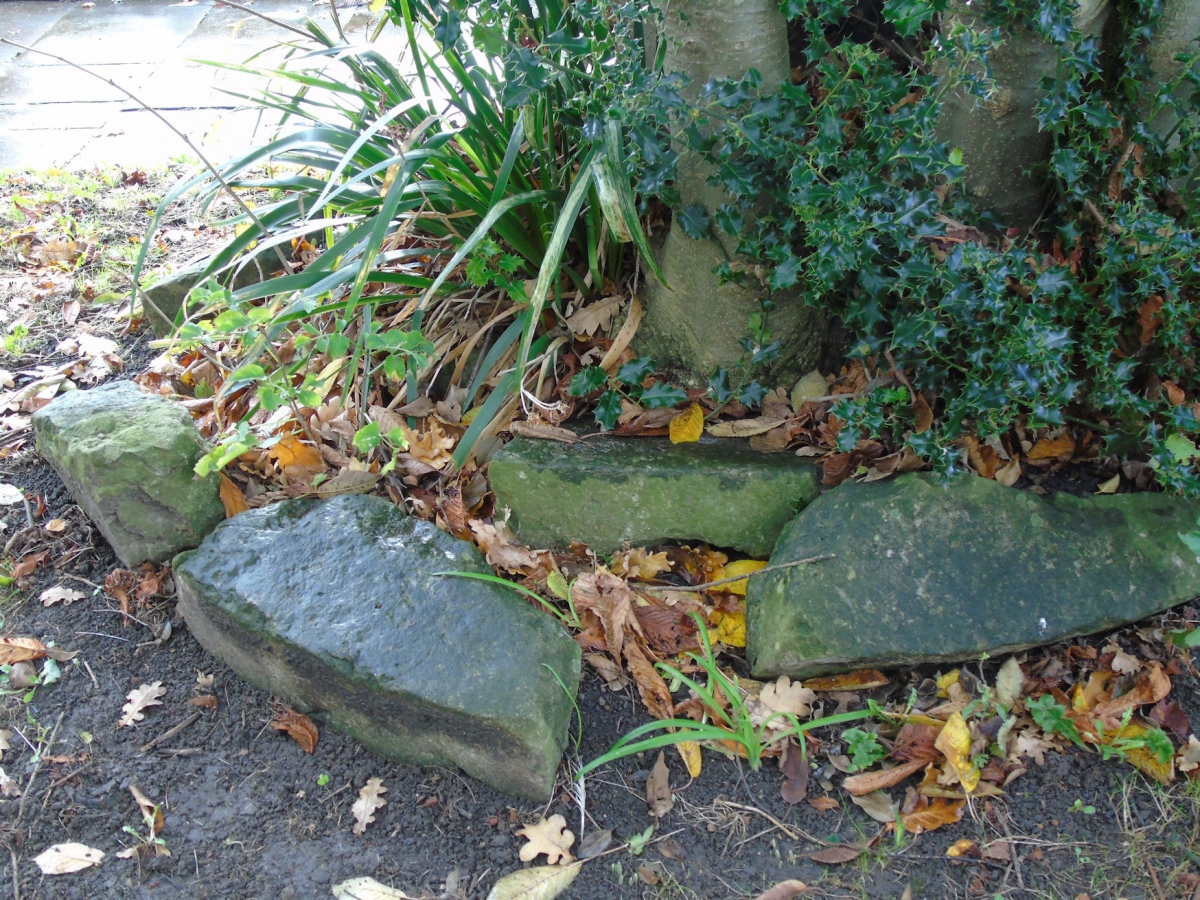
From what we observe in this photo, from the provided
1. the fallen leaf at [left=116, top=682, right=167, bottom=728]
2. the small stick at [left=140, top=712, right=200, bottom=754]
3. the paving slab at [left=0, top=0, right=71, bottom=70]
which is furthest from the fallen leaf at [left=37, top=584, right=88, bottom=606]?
the paving slab at [left=0, top=0, right=71, bottom=70]

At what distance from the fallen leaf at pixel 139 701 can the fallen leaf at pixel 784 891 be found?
144 cm

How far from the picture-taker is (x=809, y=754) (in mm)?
2002

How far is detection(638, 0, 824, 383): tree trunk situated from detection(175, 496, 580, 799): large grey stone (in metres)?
0.82

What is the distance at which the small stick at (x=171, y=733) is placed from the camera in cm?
206

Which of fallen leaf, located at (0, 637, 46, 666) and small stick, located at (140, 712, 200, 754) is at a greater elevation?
fallen leaf, located at (0, 637, 46, 666)

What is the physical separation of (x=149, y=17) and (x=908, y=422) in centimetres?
718

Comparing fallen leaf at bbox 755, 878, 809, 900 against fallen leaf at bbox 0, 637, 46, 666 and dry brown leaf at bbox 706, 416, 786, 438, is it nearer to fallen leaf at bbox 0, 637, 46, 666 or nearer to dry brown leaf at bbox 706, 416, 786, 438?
dry brown leaf at bbox 706, 416, 786, 438

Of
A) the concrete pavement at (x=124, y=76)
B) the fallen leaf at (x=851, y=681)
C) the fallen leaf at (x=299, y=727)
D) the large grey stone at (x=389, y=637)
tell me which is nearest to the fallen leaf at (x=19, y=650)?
the large grey stone at (x=389, y=637)

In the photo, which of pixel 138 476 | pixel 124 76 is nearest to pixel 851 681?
pixel 138 476

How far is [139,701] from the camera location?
215 cm

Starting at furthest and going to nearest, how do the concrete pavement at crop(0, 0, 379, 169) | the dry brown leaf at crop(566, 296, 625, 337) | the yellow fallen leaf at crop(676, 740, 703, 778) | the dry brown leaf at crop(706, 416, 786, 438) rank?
the concrete pavement at crop(0, 0, 379, 169)
the dry brown leaf at crop(566, 296, 625, 337)
the dry brown leaf at crop(706, 416, 786, 438)
the yellow fallen leaf at crop(676, 740, 703, 778)

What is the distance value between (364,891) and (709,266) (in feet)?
5.38

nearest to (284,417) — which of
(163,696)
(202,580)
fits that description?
(202,580)

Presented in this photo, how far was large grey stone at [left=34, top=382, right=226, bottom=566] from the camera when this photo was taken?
2.31 metres
